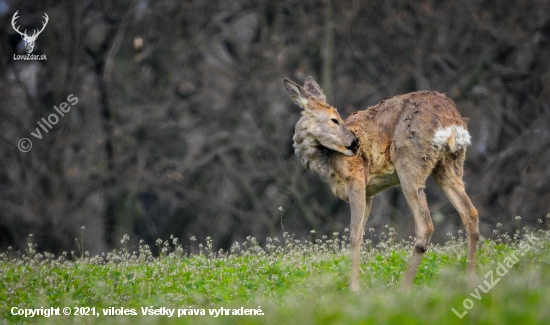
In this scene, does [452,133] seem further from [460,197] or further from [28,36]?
[28,36]

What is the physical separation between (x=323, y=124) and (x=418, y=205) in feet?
5.30

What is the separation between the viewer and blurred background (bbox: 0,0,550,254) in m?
16.0

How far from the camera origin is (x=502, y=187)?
52.1ft

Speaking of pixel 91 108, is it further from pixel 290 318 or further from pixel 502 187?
pixel 290 318

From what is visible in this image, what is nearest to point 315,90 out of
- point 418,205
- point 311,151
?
point 311,151

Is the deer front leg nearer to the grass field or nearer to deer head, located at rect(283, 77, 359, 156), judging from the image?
the grass field

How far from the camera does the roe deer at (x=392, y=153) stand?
7309 millimetres

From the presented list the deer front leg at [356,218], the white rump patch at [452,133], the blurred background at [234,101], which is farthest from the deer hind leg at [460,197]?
the blurred background at [234,101]

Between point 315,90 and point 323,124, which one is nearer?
point 323,124

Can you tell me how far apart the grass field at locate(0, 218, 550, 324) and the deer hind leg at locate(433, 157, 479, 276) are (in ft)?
0.95

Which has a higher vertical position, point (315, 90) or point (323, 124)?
point (315, 90)

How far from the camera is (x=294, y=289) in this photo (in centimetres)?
696

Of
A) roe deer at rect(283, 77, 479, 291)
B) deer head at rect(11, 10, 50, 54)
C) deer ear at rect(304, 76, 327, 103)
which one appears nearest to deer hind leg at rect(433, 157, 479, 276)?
roe deer at rect(283, 77, 479, 291)

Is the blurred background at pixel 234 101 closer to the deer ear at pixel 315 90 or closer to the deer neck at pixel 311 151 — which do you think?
Result: the deer ear at pixel 315 90
